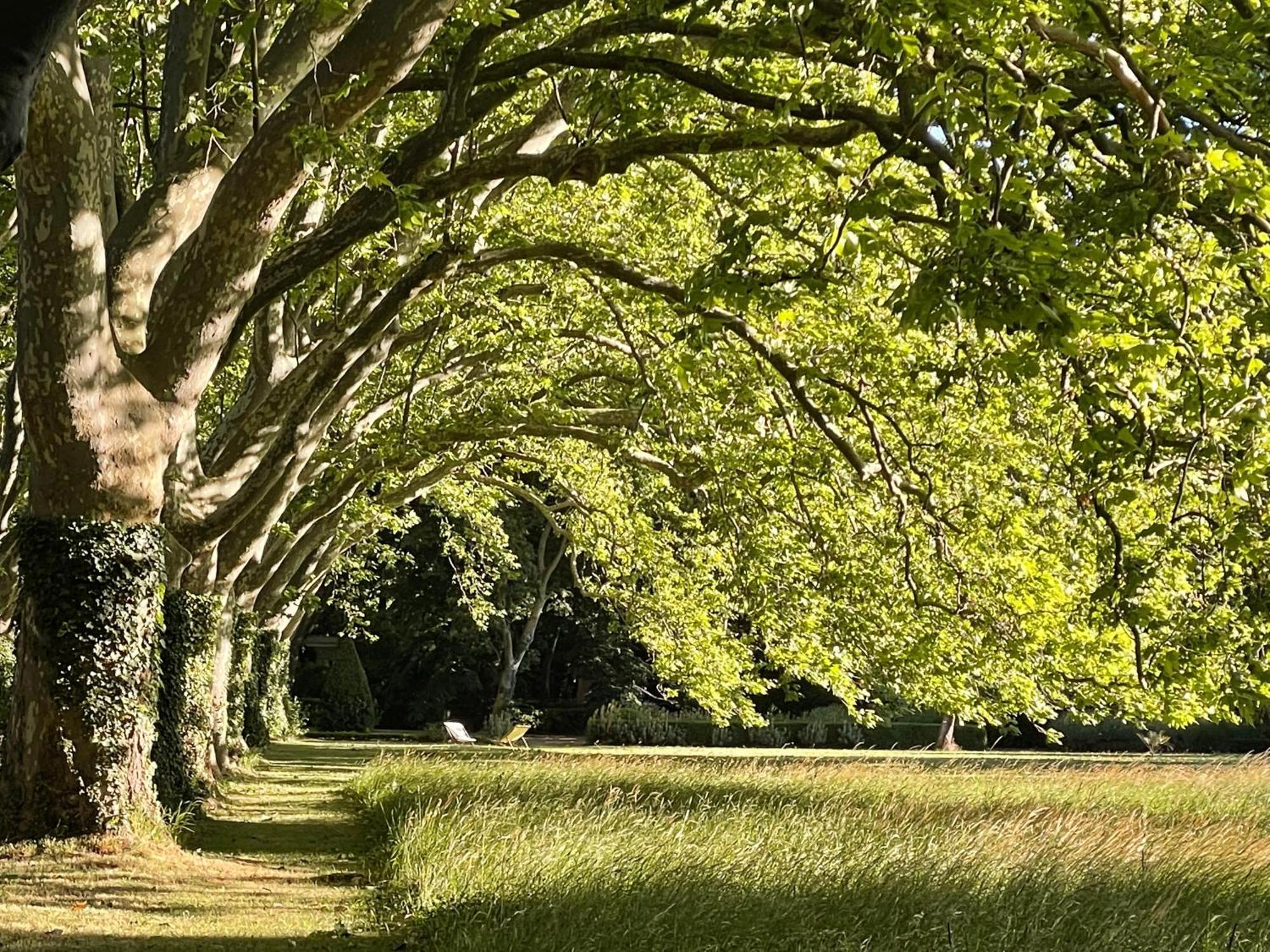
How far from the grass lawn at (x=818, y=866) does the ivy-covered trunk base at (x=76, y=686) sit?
2.25 metres

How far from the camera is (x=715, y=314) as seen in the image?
9469 millimetres

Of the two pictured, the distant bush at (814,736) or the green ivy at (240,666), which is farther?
the distant bush at (814,736)

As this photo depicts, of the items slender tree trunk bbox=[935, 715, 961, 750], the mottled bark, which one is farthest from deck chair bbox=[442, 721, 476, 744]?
slender tree trunk bbox=[935, 715, 961, 750]

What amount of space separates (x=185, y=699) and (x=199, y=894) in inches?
256

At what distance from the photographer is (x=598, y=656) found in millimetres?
45219

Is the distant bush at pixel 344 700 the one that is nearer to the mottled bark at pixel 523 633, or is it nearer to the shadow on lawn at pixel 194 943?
the mottled bark at pixel 523 633

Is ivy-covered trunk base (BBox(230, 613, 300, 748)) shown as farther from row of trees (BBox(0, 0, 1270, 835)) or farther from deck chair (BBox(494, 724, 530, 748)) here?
deck chair (BBox(494, 724, 530, 748))

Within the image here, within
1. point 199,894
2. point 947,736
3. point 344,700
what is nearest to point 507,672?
point 344,700

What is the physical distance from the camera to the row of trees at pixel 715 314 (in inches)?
251

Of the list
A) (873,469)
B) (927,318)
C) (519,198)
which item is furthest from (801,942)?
(519,198)

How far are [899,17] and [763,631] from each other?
404 inches

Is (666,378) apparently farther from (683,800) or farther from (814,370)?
(683,800)

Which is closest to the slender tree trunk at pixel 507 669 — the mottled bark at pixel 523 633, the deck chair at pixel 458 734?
the mottled bark at pixel 523 633

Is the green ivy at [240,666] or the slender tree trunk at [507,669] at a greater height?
the green ivy at [240,666]
